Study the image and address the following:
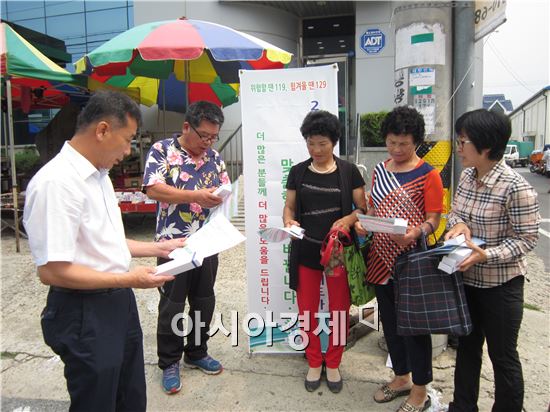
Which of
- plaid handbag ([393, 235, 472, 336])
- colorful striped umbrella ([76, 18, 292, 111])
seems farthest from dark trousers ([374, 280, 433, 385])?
colorful striped umbrella ([76, 18, 292, 111])

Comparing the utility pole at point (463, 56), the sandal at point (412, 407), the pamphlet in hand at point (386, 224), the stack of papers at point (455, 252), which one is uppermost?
the utility pole at point (463, 56)

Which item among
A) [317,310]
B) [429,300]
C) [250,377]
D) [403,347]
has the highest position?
[429,300]

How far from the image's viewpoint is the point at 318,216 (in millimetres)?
2801

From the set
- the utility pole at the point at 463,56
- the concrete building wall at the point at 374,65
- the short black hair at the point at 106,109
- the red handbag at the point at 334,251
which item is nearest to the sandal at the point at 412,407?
the red handbag at the point at 334,251

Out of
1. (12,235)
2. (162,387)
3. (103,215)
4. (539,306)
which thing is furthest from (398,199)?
(12,235)

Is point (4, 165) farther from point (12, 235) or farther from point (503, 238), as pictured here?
point (503, 238)

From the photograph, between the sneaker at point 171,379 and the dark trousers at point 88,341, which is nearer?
the dark trousers at point 88,341

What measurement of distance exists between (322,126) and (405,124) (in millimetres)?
512

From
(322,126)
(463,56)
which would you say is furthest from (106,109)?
(463,56)

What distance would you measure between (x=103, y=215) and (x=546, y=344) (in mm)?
3487

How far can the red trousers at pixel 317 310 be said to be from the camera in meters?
2.87

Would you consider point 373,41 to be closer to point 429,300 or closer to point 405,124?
point 405,124

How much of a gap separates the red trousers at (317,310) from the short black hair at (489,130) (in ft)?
3.84

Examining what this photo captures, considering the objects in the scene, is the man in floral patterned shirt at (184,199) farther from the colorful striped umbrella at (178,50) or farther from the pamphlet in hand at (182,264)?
the colorful striped umbrella at (178,50)
